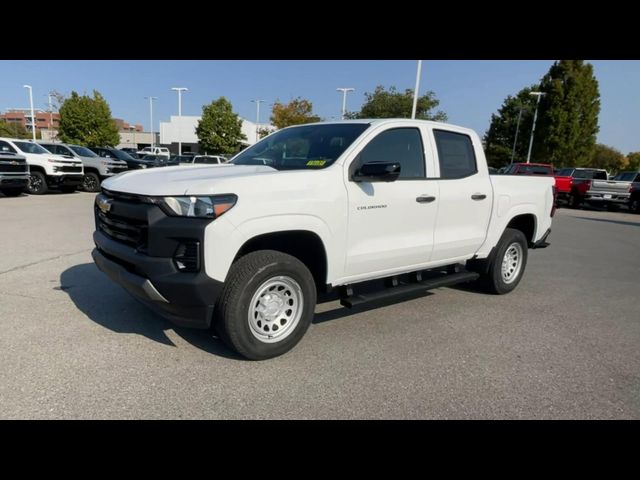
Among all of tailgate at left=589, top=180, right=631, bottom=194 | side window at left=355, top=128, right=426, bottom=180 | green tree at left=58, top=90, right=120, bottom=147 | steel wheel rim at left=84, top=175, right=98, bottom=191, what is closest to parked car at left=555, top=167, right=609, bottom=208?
tailgate at left=589, top=180, right=631, bottom=194

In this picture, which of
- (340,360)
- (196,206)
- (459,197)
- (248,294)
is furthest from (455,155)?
(196,206)

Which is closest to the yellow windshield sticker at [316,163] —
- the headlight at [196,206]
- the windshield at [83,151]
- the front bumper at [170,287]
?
the headlight at [196,206]

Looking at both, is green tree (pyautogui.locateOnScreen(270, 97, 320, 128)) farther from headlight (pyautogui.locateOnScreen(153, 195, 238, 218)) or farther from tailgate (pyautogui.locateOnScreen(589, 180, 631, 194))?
headlight (pyautogui.locateOnScreen(153, 195, 238, 218))

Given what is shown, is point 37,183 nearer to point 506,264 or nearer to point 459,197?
point 459,197

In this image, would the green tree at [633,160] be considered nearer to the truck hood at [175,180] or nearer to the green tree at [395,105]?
the green tree at [395,105]

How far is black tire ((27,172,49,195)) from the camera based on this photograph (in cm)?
1454

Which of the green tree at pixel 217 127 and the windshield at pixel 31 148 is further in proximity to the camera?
the green tree at pixel 217 127

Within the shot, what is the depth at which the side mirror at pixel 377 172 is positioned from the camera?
10.8 feet

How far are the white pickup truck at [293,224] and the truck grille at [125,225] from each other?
0.6 inches

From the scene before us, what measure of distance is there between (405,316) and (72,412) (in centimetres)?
312
